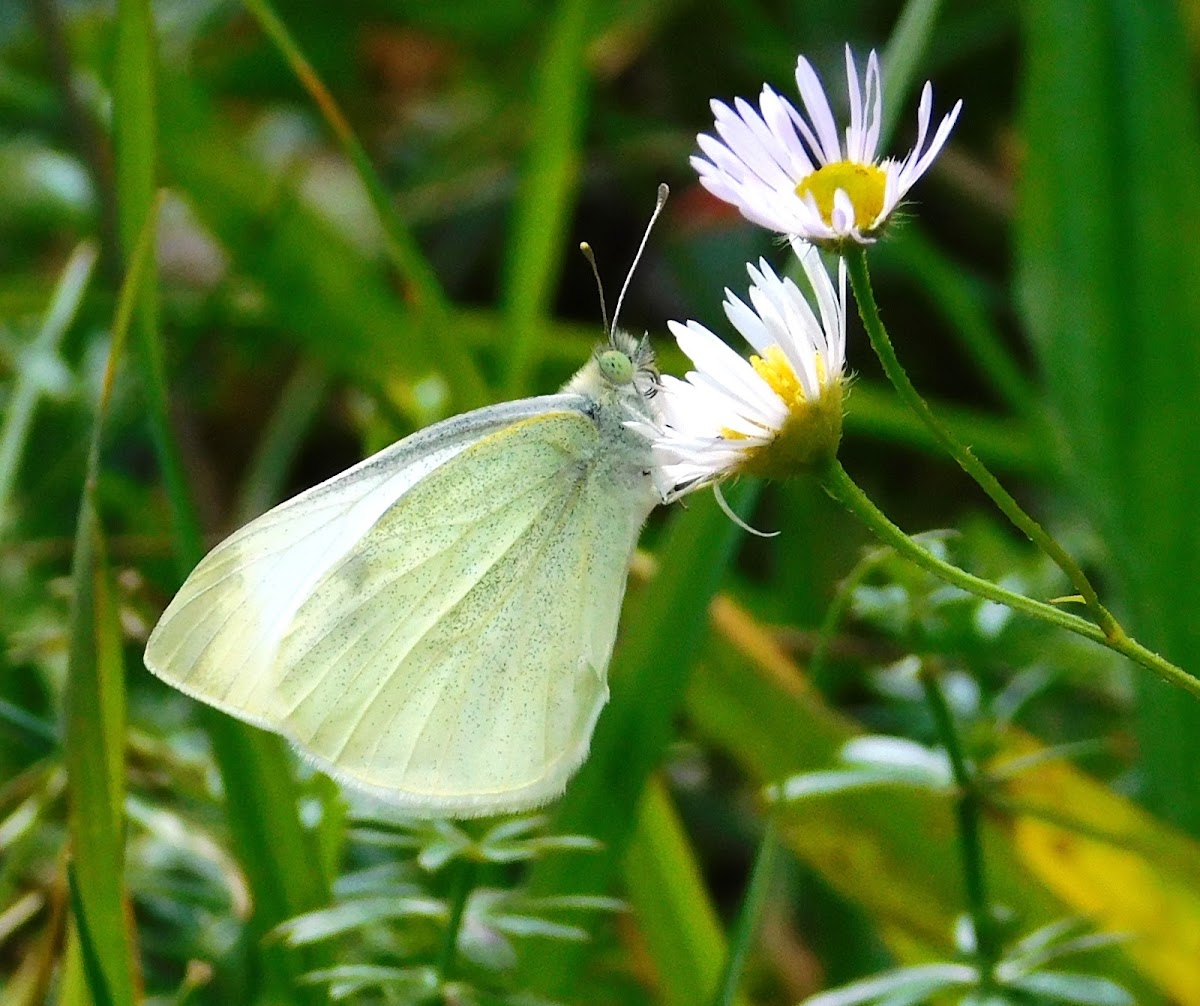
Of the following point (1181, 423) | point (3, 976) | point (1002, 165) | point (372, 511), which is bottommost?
point (3, 976)

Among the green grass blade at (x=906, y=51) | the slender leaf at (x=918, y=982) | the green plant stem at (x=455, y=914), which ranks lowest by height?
the slender leaf at (x=918, y=982)

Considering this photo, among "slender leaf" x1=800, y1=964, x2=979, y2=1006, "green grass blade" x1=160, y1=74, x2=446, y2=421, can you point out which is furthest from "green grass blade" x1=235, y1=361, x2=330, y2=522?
"slender leaf" x1=800, y1=964, x2=979, y2=1006

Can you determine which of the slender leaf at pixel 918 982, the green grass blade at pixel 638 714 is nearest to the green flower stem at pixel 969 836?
the slender leaf at pixel 918 982

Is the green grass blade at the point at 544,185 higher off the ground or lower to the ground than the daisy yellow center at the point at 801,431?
higher

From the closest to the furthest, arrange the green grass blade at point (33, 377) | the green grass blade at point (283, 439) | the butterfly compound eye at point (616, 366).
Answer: the butterfly compound eye at point (616, 366), the green grass blade at point (33, 377), the green grass blade at point (283, 439)

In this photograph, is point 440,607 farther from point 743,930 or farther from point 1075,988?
point 1075,988

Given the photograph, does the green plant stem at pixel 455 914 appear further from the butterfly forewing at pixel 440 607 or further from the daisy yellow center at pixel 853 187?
the daisy yellow center at pixel 853 187

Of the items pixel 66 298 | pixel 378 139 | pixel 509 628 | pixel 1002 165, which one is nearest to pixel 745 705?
pixel 509 628

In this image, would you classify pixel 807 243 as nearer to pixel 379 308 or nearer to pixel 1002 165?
pixel 379 308
